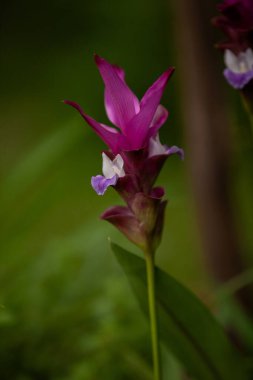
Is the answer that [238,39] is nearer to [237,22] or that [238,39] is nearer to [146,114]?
[237,22]


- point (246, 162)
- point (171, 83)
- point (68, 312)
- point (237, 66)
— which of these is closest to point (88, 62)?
point (171, 83)

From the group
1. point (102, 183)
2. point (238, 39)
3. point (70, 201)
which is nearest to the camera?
point (102, 183)

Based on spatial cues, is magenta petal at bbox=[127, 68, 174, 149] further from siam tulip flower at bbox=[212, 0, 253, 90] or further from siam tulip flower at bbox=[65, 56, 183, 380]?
siam tulip flower at bbox=[212, 0, 253, 90]

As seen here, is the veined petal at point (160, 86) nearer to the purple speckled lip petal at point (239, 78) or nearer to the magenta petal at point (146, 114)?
the magenta petal at point (146, 114)

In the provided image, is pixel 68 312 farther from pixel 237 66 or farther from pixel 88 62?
pixel 88 62

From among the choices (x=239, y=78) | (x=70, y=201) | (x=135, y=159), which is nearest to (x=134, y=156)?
(x=135, y=159)

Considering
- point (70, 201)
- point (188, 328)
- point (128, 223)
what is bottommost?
point (70, 201)

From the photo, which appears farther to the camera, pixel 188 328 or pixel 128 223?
pixel 188 328
